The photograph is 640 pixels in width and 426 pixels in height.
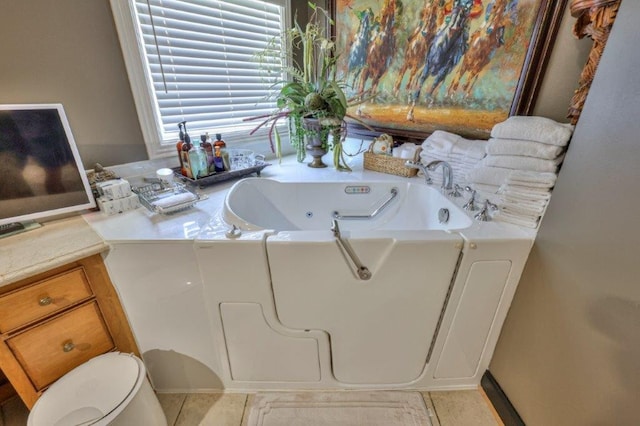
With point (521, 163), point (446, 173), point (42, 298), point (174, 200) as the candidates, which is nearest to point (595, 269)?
point (521, 163)

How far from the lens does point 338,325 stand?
1101mm

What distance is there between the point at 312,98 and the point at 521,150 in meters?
1.07

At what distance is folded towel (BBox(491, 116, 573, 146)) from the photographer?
2.93ft

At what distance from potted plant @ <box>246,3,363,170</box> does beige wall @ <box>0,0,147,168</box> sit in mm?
704

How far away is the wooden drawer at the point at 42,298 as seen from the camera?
0.83 meters

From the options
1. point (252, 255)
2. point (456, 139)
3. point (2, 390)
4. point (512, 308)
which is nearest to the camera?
point (252, 255)

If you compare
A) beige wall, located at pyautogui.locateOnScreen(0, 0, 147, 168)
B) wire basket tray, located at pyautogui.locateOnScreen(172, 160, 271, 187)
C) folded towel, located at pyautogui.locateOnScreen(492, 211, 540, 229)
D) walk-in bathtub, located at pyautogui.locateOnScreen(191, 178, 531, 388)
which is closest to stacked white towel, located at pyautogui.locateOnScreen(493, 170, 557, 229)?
folded towel, located at pyautogui.locateOnScreen(492, 211, 540, 229)

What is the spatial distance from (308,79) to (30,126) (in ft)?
4.41

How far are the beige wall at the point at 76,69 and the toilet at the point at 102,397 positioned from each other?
0.92 meters

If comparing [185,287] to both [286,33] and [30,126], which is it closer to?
[30,126]

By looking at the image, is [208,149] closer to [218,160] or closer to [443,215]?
[218,160]

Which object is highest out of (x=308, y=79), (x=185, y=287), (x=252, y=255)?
(x=308, y=79)

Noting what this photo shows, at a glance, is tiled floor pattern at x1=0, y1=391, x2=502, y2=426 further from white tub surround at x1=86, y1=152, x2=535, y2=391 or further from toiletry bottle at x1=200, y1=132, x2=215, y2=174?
toiletry bottle at x1=200, y1=132, x2=215, y2=174

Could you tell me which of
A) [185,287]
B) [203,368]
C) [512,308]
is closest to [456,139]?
[512,308]
